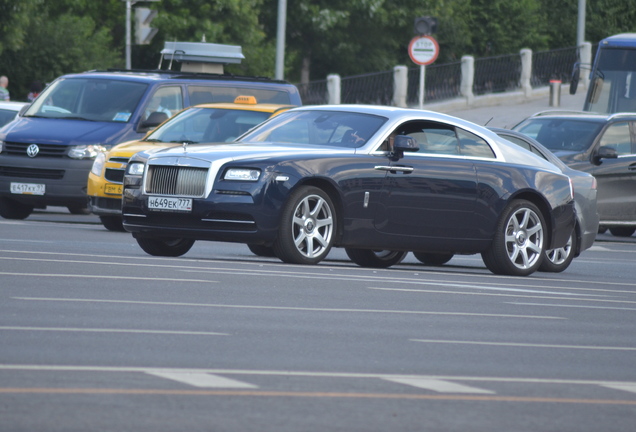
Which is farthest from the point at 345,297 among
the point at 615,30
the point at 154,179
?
the point at 615,30

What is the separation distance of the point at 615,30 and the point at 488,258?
47.4 m

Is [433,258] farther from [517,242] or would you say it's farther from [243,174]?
[243,174]

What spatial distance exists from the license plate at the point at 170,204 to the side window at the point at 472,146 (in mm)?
2786

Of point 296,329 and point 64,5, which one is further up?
point 64,5

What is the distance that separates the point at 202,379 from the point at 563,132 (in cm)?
1557

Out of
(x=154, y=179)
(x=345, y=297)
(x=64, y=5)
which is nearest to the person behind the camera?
(x=345, y=297)

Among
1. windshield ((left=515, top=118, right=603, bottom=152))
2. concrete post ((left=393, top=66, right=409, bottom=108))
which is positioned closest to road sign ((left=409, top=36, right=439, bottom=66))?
windshield ((left=515, top=118, right=603, bottom=152))

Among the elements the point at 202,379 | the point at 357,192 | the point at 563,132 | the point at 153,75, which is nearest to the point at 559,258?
the point at 357,192

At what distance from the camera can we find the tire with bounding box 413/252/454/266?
1648 cm

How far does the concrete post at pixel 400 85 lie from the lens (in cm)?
5144

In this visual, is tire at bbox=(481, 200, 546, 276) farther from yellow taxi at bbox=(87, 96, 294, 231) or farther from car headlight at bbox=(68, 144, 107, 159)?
car headlight at bbox=(68, 144, 107, 159)

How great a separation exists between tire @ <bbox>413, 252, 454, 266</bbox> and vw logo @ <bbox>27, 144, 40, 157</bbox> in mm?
5684

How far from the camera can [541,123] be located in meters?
22.5

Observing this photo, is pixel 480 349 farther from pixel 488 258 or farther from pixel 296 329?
pixel 488 258
